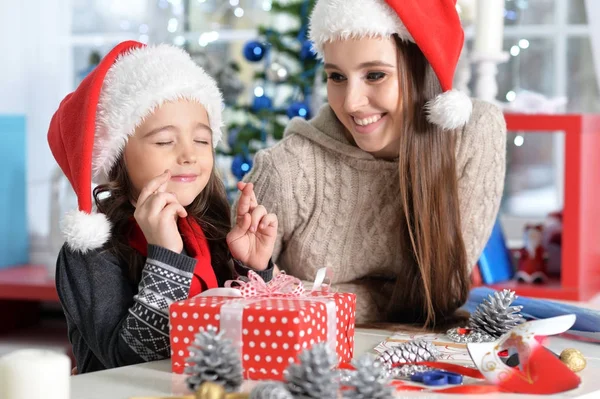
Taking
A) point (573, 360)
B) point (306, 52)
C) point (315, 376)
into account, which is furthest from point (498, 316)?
point (306, 52)

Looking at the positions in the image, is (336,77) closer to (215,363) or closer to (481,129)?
(481,129)

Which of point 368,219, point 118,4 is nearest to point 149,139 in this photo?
point 368,219

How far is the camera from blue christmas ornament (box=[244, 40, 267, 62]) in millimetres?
2896

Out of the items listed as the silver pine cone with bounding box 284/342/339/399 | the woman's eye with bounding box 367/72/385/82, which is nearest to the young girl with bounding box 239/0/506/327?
the woman's eye with bounding box 367/72/385/82

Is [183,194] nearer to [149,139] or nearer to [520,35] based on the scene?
[149,139]

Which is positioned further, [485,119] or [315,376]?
[485,119]

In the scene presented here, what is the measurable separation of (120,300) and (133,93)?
32 centimetres

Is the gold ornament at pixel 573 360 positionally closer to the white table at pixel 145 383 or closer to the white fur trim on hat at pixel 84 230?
the white table at pixel 145 383

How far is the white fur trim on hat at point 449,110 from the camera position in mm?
1564

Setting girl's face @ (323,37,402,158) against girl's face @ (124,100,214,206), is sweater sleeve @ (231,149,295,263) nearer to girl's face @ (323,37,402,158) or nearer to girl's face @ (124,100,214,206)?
girl's face @ (323,37,402,158)

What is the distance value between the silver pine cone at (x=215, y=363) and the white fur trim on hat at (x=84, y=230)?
36 cm

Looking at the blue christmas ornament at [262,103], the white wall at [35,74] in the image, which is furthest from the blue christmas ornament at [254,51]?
the white wall at [35,74]

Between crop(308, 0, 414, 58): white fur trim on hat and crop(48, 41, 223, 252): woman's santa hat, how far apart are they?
0.95 ft

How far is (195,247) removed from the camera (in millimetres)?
1381
